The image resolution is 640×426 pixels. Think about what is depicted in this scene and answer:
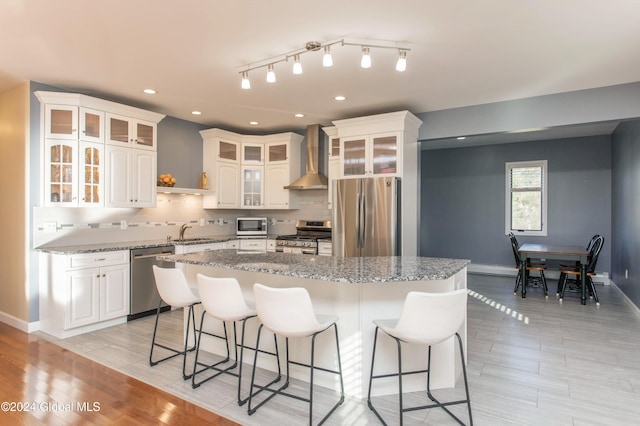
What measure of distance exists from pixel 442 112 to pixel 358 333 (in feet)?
11.0

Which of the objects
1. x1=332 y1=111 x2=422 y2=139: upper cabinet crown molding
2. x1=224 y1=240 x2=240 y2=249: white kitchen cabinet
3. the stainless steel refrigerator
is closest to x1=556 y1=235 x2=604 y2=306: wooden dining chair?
the stainless steel refrigerator

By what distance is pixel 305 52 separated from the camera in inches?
122

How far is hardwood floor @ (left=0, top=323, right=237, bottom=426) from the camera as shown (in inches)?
91.2

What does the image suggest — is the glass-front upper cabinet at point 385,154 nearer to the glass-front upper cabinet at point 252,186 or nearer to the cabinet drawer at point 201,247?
the glass-front upper cabinet at point 252,186

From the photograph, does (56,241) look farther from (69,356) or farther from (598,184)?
(598,184)

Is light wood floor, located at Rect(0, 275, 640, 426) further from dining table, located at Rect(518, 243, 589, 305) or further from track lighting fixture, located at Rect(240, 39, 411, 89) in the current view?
track lighting fixture, located at Rect(240, 39, 411, 89)

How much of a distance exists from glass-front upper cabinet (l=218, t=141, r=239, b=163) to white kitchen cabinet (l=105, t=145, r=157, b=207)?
117 cm

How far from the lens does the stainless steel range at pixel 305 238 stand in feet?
17.3

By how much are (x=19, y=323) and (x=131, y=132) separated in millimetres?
2399

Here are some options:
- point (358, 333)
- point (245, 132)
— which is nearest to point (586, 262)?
point (358, 333)

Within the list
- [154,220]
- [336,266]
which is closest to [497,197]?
[336,266]

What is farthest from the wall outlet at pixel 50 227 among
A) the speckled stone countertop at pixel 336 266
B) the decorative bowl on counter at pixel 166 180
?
the speckled stone countertop at pixel 336 266

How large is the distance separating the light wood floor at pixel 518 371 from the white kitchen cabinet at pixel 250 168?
2.03 meters

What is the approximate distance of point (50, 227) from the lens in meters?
4.07
